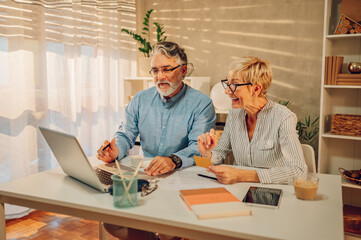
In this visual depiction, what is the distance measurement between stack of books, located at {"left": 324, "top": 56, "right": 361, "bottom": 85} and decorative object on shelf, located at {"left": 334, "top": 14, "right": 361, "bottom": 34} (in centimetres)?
21

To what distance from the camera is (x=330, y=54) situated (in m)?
2.79

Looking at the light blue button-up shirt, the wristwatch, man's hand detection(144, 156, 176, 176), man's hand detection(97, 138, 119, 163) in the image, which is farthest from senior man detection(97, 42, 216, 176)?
man's hand detection(144, 156, 176, 176)

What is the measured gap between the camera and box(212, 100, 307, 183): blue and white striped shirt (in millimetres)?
1424

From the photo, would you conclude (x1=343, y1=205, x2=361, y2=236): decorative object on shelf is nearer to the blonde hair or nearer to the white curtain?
the blonde hair

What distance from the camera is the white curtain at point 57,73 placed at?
2.66 metres

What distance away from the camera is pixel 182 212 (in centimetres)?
109

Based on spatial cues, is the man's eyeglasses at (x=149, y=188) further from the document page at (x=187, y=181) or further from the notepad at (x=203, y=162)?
the notepad at (x=203, y=162)

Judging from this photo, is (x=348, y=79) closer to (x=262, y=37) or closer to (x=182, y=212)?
(x=262, y=37)

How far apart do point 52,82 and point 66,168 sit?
176cm

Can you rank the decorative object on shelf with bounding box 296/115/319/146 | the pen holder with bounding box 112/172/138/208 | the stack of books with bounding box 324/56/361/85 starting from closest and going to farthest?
1. the pen holder with bounding box 112/172/138/208
2. the stack of books with bounding box 324/56/361/85
3. the decorative object on shelf with bounding box 296/115/319/146

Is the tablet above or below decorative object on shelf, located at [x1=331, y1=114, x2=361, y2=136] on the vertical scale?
below

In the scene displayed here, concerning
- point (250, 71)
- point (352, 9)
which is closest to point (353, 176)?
point (352, 9)

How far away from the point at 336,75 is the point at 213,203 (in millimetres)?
1985

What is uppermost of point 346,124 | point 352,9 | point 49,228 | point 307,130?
point 352,9
